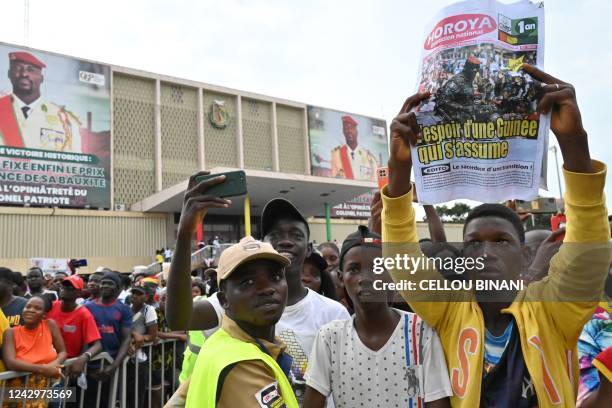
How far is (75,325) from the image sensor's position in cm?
491

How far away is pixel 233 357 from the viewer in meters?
1.58

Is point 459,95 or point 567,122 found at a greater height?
point 459,95

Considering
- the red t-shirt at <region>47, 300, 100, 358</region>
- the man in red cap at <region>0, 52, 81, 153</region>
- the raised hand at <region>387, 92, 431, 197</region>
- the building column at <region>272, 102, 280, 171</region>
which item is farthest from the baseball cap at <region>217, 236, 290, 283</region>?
the building column at <region>272, 102, 280, 171</region>

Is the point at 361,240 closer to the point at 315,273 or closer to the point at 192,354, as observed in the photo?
the point at 315,273

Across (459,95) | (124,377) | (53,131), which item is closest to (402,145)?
(459,95)

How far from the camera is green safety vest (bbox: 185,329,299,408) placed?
1.52 m

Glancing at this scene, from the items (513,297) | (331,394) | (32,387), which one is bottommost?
(32,387)

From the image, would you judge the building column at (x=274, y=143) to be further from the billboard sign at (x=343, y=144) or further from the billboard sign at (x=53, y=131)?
the billboard sign at (x=53, y=131)

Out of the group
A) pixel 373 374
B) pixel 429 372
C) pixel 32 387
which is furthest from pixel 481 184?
pixel 32 387

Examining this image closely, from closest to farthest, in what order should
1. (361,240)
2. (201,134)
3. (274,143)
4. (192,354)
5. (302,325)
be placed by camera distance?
(361,240)
(302,325)
(192,354)
(201,134)
(274,143)

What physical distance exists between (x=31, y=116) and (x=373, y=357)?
3474 centimetres

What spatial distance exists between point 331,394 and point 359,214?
41.4 m

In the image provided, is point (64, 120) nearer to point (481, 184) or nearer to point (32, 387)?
point (32, 387)

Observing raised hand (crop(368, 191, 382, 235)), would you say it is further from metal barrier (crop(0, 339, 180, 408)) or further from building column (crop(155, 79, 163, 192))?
building column (crop(155, 79, 163, 192))
